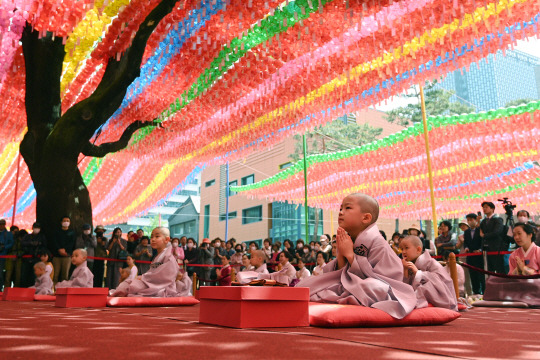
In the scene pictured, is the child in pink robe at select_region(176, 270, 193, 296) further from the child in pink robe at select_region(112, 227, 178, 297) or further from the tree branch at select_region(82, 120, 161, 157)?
the tree branch at select_region(82, 120, 161, 157)

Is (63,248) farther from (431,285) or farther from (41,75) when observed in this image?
(431,285)

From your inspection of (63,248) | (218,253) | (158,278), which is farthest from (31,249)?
(218,253)

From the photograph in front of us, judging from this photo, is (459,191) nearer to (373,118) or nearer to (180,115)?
(180,115)

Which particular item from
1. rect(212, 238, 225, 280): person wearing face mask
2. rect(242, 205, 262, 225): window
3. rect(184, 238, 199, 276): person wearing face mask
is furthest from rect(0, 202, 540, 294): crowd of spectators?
rect(242, 205, 262, 225): window

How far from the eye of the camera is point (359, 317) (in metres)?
3.45

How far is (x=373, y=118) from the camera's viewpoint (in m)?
28.5

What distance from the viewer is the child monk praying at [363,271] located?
3.83 metres

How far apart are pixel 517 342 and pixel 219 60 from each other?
6.62 metres

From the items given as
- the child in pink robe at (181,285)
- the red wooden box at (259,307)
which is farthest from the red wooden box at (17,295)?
the red wooden box at (259,307)

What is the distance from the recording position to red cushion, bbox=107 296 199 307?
21.2 ft

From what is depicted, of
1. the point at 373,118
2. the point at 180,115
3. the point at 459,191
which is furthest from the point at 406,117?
the point at 180,115

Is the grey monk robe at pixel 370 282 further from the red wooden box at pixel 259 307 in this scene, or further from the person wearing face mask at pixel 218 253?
the person wearing face mask at pixel 218 253

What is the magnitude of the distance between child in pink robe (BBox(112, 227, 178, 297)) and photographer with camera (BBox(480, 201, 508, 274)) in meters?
5.36

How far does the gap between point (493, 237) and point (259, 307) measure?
666 centimetres
